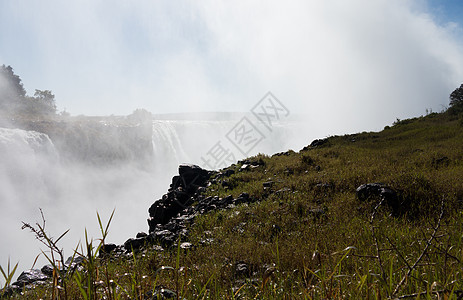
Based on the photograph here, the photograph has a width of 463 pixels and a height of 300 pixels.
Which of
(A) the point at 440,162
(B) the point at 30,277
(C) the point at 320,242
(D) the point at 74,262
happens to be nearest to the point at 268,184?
(C) the point at 320,242

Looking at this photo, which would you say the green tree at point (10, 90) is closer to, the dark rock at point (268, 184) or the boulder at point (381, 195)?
the dark rock at point (268, 184)

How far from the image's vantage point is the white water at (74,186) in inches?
1125

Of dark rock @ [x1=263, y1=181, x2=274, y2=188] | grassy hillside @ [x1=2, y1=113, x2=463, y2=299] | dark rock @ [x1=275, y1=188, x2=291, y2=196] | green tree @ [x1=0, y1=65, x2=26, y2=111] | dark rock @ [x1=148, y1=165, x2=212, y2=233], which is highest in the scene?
green tree @ [x1=0, y1=65, x2=26, y2=111]

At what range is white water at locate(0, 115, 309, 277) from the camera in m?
28.6

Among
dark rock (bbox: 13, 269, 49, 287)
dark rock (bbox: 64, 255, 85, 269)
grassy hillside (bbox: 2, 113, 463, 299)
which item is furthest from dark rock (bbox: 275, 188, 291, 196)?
dark rock (bbox: 13, 269, 49, 287)

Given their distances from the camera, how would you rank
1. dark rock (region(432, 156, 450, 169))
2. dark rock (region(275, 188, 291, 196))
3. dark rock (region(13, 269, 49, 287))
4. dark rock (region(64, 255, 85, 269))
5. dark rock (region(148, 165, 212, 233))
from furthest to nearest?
dark rock (region(148, 165, 212, 233)), dark rock (region(432, 156, 450, 169)), dark rock (region(275, 188, 291, 196)), dark rock (region(13, 269, 49, 287)), dark rock (region(64, 255, 85, 269))

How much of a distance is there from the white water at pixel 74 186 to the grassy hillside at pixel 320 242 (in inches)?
566

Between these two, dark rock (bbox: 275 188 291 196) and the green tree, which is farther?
the green tree

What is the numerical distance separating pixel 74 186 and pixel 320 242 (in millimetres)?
41954

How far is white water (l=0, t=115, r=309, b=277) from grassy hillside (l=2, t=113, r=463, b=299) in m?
14.4

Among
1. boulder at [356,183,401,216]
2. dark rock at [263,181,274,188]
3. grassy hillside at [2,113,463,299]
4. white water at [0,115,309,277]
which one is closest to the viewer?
grassy hillside at [2,113,463,299]

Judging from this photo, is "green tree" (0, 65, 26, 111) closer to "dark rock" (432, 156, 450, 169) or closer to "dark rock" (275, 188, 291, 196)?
"dark rock" (275, 188, 291, 196)

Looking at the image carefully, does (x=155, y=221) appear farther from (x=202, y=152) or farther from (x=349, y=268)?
(x=202, y=152)

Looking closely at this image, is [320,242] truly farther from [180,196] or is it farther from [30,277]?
[180,196]
